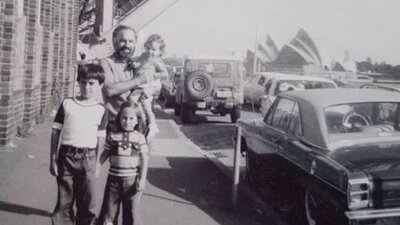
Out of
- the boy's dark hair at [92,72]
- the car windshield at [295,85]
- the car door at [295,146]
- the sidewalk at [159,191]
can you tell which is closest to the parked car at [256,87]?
the car windshield at [295,85]

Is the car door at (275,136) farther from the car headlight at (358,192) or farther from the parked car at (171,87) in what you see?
the parked car at (171,87)

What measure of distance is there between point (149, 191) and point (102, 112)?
237cm

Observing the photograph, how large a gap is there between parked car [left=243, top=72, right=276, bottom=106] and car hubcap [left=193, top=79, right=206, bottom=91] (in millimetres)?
5272

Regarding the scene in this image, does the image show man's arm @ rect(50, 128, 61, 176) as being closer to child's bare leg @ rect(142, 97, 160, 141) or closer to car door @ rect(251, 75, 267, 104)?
child's bare leg @ rect(142, 97, 160, 141)

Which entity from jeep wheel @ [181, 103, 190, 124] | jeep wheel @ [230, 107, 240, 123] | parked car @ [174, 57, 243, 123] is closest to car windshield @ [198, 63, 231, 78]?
parked car @ [174, 57, 243, 123]

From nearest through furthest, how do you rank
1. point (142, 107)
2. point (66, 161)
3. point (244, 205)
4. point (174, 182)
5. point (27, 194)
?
point (66, 161), point (142, 107), point (27, 194), point (244, 205), point (174, 182)

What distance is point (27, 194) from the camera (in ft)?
18.7

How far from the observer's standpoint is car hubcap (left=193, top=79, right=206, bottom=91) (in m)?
15.4

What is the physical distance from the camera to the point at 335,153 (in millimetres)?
5082

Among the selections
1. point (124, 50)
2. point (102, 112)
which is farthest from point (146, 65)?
point (102, 112)

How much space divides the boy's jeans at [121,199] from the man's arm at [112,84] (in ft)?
2.46

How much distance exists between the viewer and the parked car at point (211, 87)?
50.7 feet

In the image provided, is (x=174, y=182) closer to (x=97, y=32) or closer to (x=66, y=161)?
(x=66, y=161)

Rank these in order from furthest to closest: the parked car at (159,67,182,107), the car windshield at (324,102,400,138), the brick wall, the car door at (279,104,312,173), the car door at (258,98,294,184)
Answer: the parked car at (159,67,182,107) → the brick wall → the car door at (258,98,294,184) → the car windshield at (324,102,400,138) → the car door at (279,104,312,173)
